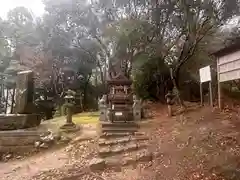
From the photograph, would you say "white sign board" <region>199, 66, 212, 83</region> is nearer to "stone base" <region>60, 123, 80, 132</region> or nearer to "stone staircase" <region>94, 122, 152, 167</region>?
"stone staircase" <region>94, 122, 152, 167</region>

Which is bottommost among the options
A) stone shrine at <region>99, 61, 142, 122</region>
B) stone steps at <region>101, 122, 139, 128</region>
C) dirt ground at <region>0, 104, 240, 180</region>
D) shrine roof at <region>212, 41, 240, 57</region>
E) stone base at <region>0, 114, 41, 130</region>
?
dirt ground at <region>0, 104, 240, 180</region>

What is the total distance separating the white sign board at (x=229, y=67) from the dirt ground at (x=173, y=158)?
1414mm

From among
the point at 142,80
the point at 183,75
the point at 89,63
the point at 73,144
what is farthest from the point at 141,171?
the point at 89,63

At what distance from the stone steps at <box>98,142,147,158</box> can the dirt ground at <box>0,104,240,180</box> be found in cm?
33

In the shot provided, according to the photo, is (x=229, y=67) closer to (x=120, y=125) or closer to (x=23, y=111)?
(x=120, y=125)

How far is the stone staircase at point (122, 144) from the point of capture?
23.0 feet

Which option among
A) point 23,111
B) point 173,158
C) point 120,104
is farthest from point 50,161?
point 120,104

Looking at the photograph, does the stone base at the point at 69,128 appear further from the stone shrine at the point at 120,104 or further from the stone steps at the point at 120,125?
the stone shrine at the point at 120,104

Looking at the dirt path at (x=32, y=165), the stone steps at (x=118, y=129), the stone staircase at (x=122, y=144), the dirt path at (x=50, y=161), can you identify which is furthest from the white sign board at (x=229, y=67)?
the dirt path at (x=32, y=165)

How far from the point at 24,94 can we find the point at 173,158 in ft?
23.8

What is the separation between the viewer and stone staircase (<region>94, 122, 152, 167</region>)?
7.00 metres

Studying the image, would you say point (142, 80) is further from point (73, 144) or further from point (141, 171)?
point (141, 171)

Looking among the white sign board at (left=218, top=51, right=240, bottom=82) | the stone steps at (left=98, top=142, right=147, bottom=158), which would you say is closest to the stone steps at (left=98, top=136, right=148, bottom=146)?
the stone steps at (left=98, top=142, right=147, bottom=158)

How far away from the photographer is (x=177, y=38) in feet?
52.6
